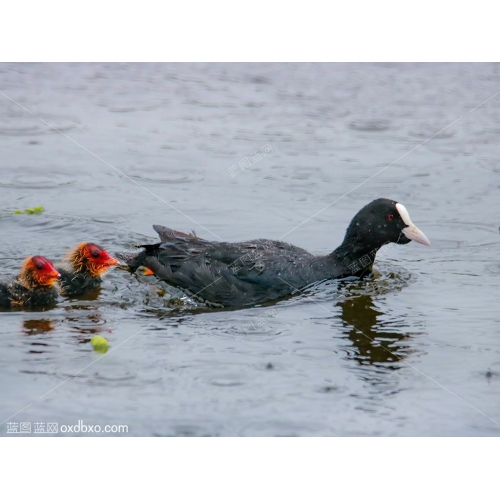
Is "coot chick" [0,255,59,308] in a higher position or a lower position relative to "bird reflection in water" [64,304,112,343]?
higher

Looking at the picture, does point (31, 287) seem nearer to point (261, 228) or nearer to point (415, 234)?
point (261, 228)

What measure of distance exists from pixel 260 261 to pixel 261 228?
5.84ft

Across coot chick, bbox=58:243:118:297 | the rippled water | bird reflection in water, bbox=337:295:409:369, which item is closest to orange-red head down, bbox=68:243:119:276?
coot chick, bbox=58:243:118:297

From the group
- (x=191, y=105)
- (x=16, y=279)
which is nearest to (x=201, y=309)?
(x=16, y=279)

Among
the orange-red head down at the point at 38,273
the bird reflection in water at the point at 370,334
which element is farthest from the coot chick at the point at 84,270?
the bird reflection in water at the point at 370,334

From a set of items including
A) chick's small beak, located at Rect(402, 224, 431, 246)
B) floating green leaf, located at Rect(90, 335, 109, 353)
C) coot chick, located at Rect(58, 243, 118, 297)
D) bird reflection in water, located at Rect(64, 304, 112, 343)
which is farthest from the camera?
chick's small beak, located at Rect(402, 224, 431, 246)

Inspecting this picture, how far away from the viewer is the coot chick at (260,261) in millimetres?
8625

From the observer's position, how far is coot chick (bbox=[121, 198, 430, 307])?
8.62 metres

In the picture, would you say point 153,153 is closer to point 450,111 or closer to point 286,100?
point 286,100

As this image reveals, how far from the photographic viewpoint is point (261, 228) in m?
10.5

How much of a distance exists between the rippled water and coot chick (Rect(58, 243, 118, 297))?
7.9 inches

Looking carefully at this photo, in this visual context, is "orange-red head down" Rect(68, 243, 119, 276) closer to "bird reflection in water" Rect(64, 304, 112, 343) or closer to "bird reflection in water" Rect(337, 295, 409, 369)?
"bird reflection in water" Rect(64, 304, 112, 343)

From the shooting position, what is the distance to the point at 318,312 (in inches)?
333

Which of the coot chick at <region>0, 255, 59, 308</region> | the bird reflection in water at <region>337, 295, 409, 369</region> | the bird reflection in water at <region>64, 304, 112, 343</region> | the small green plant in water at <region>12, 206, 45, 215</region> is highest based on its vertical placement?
the small green plant in water at <region>12, 206, 45, 215</region>
